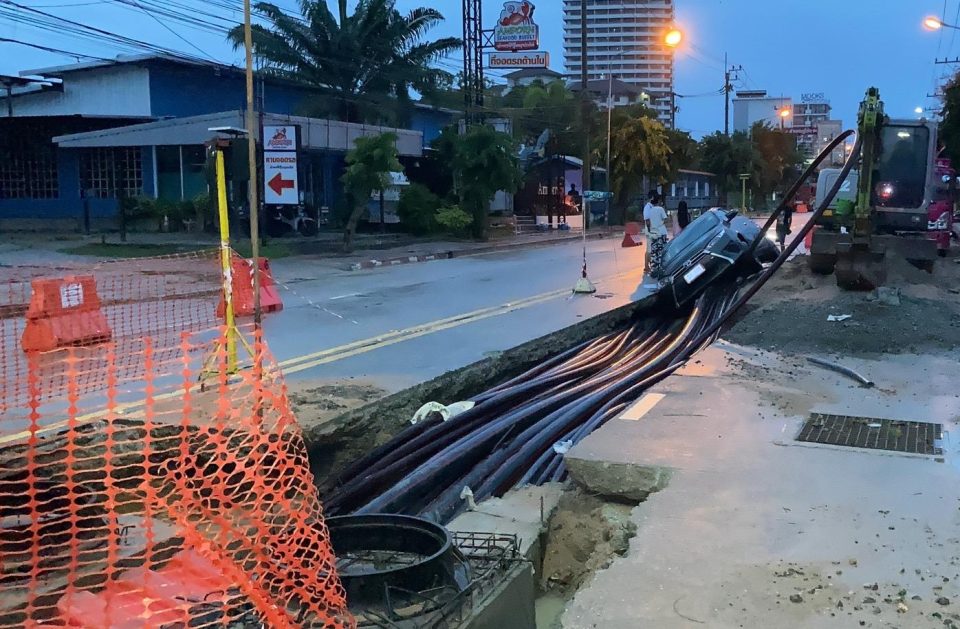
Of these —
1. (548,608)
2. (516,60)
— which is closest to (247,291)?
(548,608)

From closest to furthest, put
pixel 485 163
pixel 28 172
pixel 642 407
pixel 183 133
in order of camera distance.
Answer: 1. pixel 642 407
2. pixel 183 133
3. pixel 28 172
4. pixel 485 163

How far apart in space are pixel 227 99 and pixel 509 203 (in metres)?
15.4

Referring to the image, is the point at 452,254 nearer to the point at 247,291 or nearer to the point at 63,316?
the point at 247,291

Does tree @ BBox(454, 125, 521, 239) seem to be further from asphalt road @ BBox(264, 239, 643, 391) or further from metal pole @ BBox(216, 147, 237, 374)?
metal pole @ BBox(216, 147, 237, 374)

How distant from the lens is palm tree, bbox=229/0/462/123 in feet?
102

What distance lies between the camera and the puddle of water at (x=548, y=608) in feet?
15.8

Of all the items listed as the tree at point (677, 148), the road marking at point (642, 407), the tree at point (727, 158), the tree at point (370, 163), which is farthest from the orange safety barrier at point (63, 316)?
the tree at point (727, 158)

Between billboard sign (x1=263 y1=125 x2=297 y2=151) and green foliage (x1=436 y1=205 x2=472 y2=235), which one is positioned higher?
billboard sign (x1=263 y1=125 x2=297 y2=151)

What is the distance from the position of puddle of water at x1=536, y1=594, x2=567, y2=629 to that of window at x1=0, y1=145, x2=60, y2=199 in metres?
28.7

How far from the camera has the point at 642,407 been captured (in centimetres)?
725

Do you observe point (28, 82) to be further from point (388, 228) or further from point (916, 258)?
point (916, 258)

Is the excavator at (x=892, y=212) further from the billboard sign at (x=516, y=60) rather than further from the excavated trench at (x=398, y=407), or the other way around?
the billboard sign at (x=516, y=60)

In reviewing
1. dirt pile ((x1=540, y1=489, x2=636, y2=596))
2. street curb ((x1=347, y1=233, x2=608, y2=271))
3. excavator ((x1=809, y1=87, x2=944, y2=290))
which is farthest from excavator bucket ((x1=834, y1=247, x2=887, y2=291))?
street curb ((x1=347, y1=233, x2=608, y2=271))

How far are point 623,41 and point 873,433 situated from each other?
13907 cm
